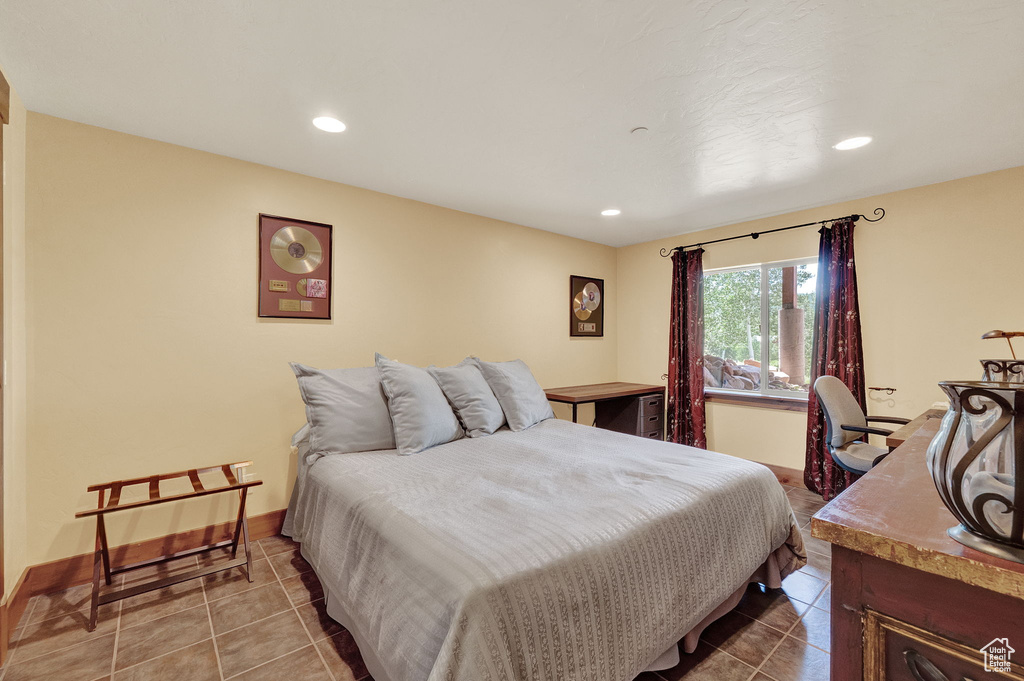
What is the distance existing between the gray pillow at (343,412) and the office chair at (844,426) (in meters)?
2.81

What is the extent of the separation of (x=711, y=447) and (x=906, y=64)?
134 inches

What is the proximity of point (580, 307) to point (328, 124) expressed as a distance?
3.13 metres

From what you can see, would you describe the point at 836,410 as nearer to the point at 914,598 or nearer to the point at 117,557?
the point at 914,598

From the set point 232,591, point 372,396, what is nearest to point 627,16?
point 372,396

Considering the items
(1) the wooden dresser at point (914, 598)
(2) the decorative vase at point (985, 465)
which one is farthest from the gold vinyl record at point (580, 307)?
(2) the decorative vase at point (985, 465)

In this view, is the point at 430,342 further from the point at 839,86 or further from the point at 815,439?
the point at 815,439

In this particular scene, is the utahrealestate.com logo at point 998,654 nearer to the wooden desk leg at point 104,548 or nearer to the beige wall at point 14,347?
the wooden desk leg at point 104,548

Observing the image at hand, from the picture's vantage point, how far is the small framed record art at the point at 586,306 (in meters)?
4.63

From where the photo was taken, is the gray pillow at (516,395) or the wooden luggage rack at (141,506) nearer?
the wooden luggage rack at (141,506)

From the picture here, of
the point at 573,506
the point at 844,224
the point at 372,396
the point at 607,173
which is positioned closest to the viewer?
the point at 573,506

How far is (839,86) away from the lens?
1.86m

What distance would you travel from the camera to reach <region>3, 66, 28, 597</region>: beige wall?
1827 mm

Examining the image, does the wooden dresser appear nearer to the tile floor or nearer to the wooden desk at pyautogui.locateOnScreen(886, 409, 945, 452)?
the tile floor

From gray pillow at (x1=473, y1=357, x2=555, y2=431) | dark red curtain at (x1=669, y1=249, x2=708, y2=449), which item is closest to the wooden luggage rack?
gray pillow at (x1=473, y1=357, x2=555, y2=431)
